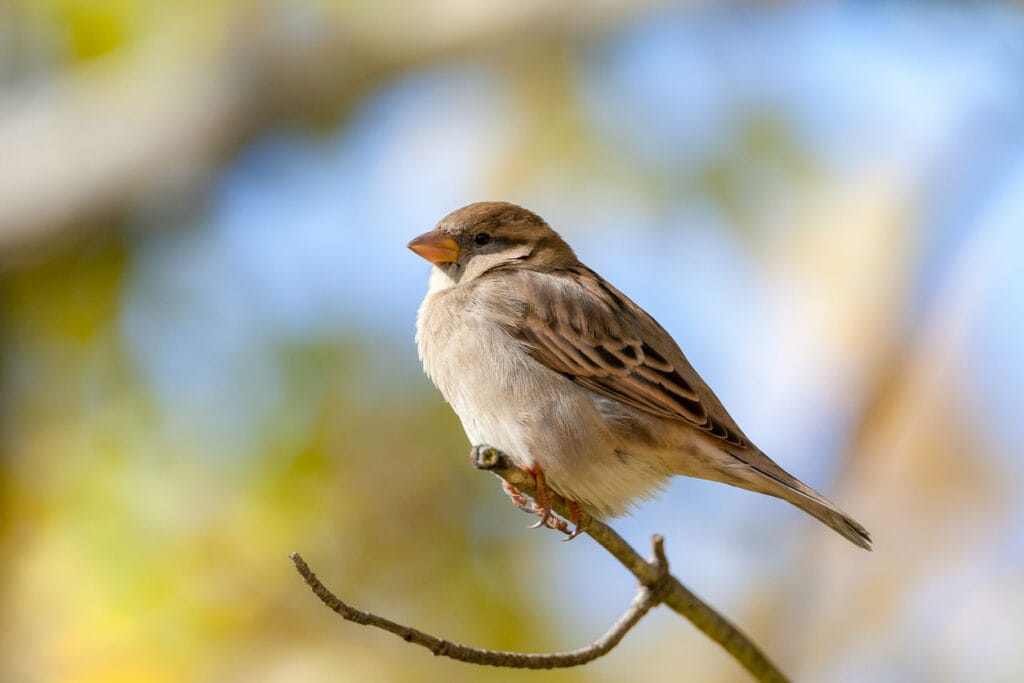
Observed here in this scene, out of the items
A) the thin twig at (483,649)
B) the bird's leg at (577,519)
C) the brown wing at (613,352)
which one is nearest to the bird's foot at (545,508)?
the bird's leg at (577,519)

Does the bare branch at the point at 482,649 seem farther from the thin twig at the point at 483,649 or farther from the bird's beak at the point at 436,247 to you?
the bird's beak at the point at 436,247

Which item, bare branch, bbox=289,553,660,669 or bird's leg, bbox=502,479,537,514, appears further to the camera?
bird's leg, bbox=502,479,537,514

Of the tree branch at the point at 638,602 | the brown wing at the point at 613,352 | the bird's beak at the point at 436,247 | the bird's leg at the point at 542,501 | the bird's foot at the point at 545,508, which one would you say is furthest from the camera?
the bird's beak at the point at 436,247

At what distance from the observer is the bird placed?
405 centimetres

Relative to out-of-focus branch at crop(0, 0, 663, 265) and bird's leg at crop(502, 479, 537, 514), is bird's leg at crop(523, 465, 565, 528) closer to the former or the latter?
bird's leg at crop(502, 479, 537, 514)

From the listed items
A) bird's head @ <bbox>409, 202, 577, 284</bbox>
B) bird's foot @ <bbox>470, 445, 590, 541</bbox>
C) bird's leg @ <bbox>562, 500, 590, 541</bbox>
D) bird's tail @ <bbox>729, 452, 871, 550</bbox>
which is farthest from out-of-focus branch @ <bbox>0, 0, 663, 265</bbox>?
bird's leg @ <bbox>562, 500, 590, 541</bbox>

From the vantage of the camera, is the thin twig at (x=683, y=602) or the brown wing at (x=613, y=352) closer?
the thin twig at (x=683, y=602)

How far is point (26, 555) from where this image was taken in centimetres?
706

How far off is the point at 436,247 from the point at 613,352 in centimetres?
95

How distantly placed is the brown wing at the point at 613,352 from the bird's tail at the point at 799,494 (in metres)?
0.15

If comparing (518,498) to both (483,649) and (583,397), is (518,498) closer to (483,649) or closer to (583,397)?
(583,397)

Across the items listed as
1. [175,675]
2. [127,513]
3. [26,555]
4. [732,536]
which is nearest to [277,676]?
[175,675]

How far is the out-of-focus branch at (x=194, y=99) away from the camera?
24.9 feet

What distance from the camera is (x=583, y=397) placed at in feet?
13.9
